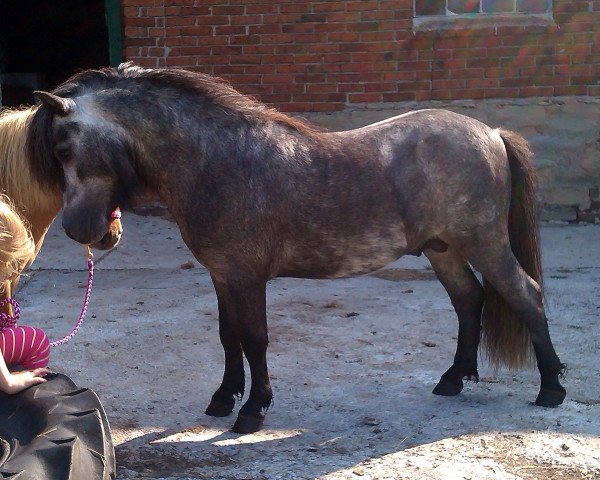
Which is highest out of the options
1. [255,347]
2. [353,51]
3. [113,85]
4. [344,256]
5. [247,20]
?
[247,20]

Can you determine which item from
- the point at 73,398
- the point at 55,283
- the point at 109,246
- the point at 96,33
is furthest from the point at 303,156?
the point at 96,33

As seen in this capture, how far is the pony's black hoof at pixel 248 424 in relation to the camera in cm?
368

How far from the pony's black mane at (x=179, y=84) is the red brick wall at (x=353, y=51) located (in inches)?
170

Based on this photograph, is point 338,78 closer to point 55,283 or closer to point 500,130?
point 55,283

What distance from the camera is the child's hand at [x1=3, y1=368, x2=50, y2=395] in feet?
9.30

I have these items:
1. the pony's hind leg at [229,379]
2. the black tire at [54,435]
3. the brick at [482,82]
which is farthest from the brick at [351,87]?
the black tire at [54,435]

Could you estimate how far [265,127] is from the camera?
3.71 m

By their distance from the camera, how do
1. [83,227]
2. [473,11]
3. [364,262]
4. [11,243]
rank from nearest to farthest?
[11,243] → [83,227] → [364,262] → [473,11]

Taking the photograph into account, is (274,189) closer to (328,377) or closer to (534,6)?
(328,377)

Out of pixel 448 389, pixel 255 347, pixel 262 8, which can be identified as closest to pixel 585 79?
pixel 262 8

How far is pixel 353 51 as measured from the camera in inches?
312

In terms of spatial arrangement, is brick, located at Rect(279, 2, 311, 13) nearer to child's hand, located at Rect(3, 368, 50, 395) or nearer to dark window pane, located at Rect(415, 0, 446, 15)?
dark window pane, located at Rect(415, 0, 446, 15)

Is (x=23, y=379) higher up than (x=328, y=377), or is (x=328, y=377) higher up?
(x=23, y=379)

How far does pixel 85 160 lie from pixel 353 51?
495cm
